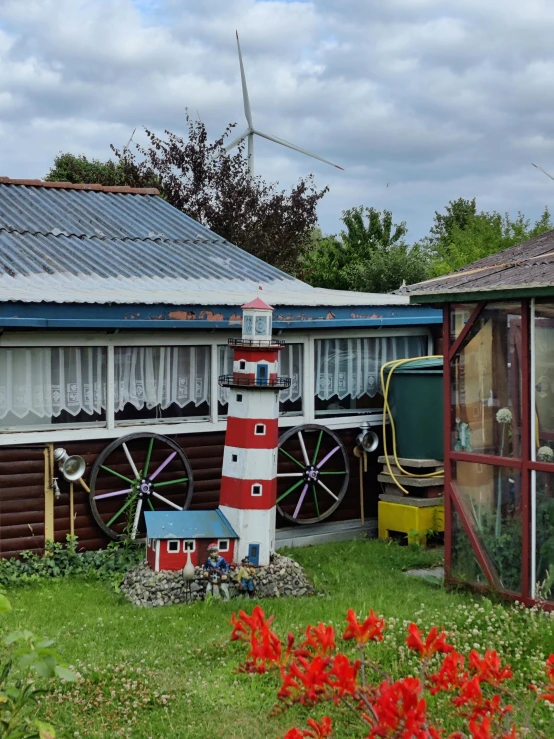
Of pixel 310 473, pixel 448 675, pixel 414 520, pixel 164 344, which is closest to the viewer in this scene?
pixel 448 675

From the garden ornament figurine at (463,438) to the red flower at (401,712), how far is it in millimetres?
5330

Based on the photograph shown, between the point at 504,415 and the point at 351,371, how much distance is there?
12.7 feet

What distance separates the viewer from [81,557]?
31.8 ft

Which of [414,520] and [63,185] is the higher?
[63,185]

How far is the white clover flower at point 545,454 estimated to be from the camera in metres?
7.89

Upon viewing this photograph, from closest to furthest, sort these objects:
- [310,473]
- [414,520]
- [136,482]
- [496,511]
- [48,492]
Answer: [496,511] < [48,492] < [136,482] < [414,520] < [310,473]

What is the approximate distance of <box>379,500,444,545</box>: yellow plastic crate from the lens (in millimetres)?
11102

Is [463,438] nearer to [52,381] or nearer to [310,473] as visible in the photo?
[310,473]

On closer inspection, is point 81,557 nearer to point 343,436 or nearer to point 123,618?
point 123,618

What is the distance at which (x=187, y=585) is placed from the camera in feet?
27.8

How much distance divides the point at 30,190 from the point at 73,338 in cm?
471

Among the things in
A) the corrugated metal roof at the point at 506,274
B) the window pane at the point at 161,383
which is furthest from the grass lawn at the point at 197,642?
the corrugated metal roof at the point at 506,274

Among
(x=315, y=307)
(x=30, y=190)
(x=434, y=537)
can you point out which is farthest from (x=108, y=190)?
(x=434, y=537)

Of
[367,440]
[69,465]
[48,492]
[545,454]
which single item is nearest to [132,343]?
[69,465]
